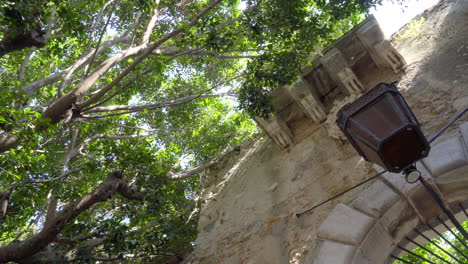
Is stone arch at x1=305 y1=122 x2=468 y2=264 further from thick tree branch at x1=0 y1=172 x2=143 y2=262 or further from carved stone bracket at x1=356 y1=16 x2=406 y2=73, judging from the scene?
thick tree branch at x1=0 y1=172 x2=143 y2=262

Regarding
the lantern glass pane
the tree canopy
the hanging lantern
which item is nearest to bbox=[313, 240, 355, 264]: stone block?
the hanging lantern

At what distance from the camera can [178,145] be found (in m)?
9.45

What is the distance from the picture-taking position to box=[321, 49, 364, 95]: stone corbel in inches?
208

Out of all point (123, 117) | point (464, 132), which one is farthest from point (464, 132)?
point (123, 117)

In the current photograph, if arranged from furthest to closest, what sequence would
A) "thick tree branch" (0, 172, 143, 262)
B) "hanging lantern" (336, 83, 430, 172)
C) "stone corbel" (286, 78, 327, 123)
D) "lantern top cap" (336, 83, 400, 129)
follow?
1. "stone corbel" (286, 78, 327, 123)
2. "thick tree branch" (0, 172, 143, 262)
3. "lantern top cap" (336, 83, 400, 129)
4. "hanging lantern" (336, 83, 430, 172)

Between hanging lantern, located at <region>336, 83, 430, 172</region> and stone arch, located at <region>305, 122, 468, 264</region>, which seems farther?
stone arch, located at <region>305, 122, 468, 264</region>

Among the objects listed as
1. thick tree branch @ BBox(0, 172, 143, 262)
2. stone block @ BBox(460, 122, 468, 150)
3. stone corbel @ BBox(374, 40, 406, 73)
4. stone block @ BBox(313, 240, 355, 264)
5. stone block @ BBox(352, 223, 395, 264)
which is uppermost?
thick tree branch @ BBox(0, 172, 143, 262)

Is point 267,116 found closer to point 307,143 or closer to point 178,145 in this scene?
point 307,143

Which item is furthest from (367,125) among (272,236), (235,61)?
(235,61)

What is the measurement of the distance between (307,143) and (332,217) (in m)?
1.63

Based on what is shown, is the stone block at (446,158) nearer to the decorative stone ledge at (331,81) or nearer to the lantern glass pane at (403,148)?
the lantern glass pane at (403,148)

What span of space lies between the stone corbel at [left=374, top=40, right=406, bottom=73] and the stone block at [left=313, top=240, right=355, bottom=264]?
9.20 ft

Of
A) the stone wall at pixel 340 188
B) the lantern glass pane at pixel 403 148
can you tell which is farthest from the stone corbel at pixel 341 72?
the lantern glass pane at pixel 403 148

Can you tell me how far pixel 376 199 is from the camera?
12.4ft
